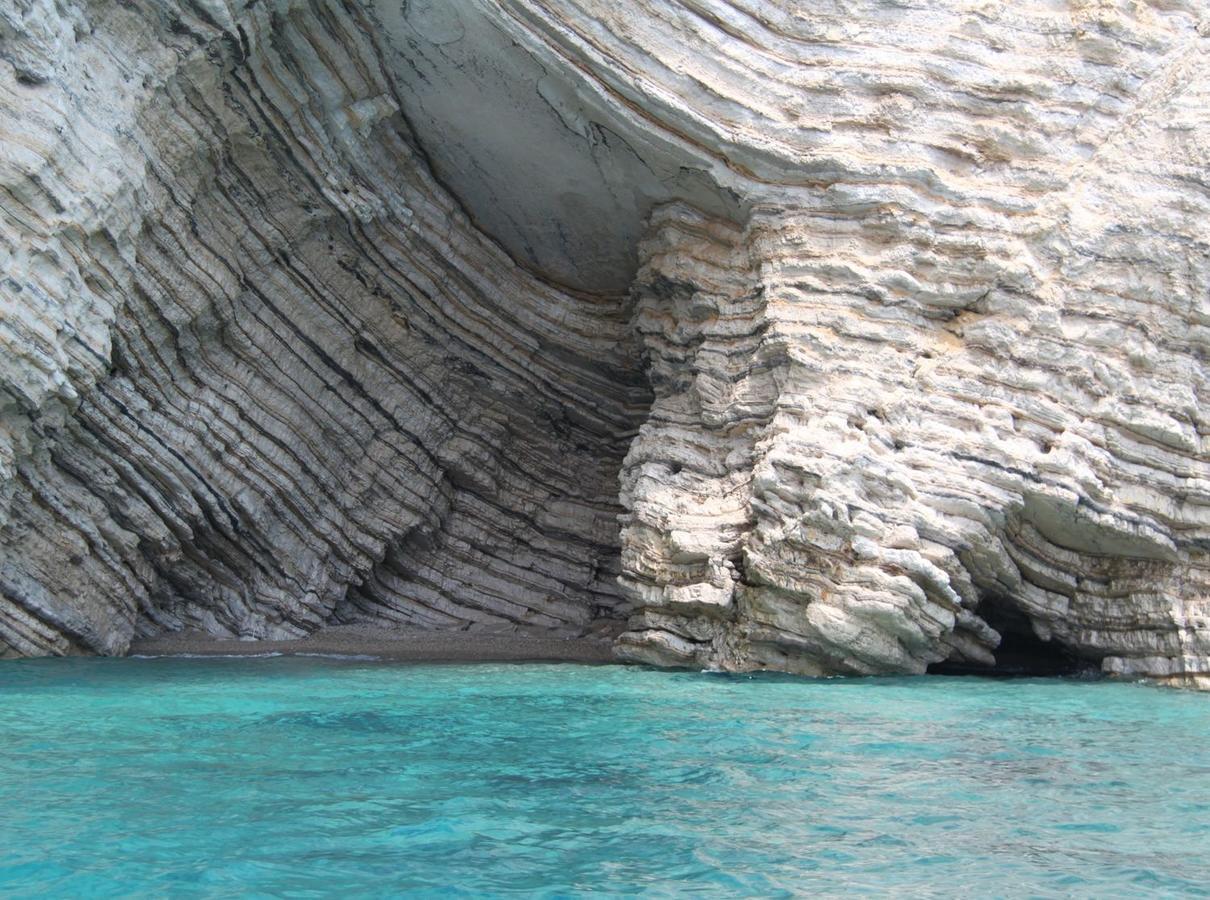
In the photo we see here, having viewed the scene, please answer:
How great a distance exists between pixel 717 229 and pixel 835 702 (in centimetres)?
551

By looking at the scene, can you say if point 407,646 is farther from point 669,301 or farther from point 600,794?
point 600,794

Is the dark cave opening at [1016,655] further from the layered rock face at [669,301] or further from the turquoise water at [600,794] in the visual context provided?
the turquoise water at [600,794]

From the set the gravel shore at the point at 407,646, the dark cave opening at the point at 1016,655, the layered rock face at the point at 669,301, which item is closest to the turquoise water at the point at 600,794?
the layered rock face at the point at 669,301

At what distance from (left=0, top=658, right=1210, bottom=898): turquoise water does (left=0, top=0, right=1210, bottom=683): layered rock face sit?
1.83 metres

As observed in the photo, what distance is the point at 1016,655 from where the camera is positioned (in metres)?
10.4

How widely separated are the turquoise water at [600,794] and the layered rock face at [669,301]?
183 centimetres

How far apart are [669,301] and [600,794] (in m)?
7.81

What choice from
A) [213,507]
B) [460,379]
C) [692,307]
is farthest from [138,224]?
[692,307]

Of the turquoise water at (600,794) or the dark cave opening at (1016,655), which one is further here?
the dark cave opening at (1016,655)

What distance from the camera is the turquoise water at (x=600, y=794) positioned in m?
3.34

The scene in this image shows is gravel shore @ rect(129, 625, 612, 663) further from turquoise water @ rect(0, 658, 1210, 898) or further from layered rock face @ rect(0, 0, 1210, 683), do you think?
turquoise water @ rect(0, 658, 1210, 898)

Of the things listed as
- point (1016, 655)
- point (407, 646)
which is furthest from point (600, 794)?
point (407, 646)

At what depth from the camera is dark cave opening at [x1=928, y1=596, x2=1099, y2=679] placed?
9484 millimetres

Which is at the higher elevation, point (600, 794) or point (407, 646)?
point (407, 646)
